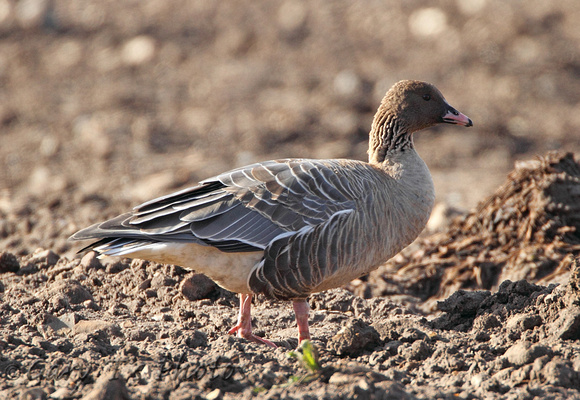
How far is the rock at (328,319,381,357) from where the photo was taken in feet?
17.3

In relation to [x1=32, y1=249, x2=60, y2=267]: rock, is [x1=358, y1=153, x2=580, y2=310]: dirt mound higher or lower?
lower

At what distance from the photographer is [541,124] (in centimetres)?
1366

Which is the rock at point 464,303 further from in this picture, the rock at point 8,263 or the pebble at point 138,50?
the pebble at point 138,50

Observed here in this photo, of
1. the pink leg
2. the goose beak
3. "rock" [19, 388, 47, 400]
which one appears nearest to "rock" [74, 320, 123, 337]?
"rock" [19, 388, 47, 400]

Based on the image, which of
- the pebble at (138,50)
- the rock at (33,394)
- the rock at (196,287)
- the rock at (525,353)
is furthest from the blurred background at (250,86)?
the rock at (525,353)

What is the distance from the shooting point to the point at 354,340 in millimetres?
5246

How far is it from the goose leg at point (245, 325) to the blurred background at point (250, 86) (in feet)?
13.7

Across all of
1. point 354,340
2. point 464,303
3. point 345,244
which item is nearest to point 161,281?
point 345,244

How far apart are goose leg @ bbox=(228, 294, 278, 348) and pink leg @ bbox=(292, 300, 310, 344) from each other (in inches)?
11.2

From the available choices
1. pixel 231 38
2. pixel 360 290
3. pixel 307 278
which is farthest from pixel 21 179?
pixel 307 278

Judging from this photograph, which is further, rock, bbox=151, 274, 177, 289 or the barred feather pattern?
rock, bbox=151, 274, 177, 289

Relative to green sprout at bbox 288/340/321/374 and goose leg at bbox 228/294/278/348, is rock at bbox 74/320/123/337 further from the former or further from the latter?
green sprout at bbox 288/340/321/374

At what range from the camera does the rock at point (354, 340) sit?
5.26 metres

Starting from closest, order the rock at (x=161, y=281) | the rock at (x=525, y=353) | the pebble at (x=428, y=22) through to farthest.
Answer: the rock at (x=525, y=353) → the rock at (x=161, y=281) → the pebble at (x=428, y=22)
